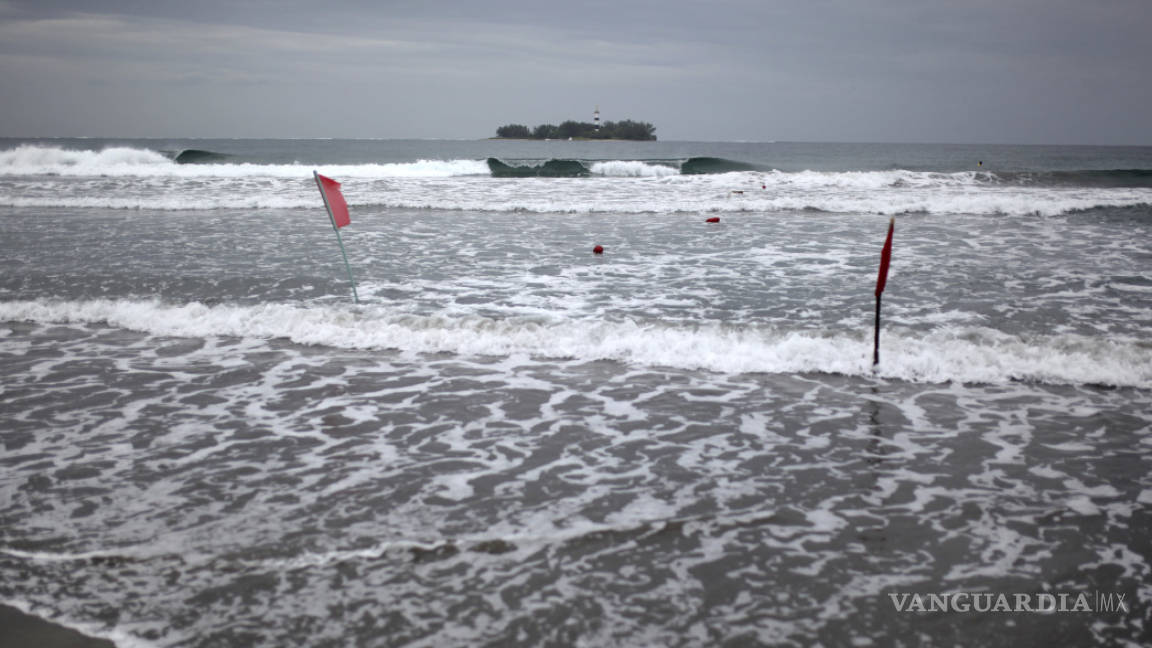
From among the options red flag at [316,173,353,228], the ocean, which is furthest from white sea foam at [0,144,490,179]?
red flag at [316,173,353,228]

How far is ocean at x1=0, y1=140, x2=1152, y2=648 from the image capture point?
334 centimetres

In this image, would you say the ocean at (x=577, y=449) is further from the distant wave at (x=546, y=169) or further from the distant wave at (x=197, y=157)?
the distant wave at (x=197, y=157)

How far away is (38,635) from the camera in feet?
10.2

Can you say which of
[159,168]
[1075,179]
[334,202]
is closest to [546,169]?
[159,168]

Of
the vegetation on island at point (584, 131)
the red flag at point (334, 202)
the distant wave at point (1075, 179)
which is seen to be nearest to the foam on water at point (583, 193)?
the distant wave at point (1075, 179)

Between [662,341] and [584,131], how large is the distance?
361 feet

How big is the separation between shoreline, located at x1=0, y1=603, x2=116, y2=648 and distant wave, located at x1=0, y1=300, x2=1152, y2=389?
15.8 ft

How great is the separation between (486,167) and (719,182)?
18.8 meters

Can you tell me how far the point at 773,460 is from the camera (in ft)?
16.3

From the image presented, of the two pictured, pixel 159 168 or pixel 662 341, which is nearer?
pixel 662 341

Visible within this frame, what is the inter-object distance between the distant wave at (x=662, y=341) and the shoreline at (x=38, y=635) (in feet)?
15.8

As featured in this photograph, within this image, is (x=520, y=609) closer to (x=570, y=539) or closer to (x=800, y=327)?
(x=570, y=539)

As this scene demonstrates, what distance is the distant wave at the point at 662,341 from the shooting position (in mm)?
6930

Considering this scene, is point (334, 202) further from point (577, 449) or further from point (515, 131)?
point (515, 131)
